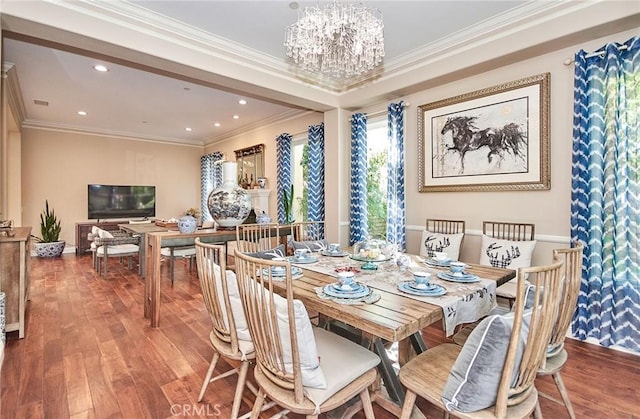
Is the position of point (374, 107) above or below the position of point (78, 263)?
above

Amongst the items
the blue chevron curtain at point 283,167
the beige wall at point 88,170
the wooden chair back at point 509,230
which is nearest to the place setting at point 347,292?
the wooden chair back at point 509,230

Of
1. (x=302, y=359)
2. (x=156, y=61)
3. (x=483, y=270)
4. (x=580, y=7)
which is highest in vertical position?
(x=580, y=7)

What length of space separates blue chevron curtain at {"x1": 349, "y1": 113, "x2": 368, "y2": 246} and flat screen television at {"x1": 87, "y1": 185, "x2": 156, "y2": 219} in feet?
19.3

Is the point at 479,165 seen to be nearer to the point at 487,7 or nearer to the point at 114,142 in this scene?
the point at 487,7

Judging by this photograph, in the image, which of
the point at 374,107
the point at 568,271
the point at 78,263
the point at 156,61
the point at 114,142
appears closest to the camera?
the point at 568,271

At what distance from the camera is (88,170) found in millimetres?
7277

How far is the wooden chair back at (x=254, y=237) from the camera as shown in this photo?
3215 millimetres

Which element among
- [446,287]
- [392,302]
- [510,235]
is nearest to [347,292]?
[392,302]

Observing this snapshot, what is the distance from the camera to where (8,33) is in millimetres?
2629

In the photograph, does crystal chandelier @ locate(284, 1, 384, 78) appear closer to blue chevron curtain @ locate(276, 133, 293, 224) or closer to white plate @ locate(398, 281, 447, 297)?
white plate @ locate(398, 281, 447, 297)

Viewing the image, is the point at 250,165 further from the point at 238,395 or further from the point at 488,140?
the point at 238,395

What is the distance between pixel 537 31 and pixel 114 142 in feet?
27.3

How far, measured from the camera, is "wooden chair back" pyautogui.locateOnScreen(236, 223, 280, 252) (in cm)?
321

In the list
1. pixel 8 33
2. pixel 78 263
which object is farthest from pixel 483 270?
pixel 78 263
